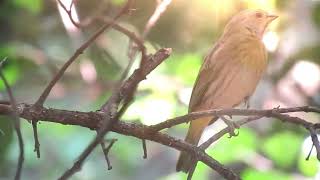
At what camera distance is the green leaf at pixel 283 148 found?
235cm

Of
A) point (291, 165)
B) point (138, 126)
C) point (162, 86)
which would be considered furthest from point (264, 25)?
point (138, 126)

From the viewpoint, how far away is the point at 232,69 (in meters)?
1.83

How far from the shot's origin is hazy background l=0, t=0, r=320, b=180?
2309mm

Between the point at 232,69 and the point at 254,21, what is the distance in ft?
0.43

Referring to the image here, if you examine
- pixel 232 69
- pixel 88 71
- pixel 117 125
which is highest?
pixel 88 71

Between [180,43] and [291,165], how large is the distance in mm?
634

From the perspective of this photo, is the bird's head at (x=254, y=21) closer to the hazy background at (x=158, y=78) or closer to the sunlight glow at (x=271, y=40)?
the hazy background at (x=158, y=78)

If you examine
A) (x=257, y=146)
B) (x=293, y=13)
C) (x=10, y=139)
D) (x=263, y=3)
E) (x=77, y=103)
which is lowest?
(x=10, y=139)

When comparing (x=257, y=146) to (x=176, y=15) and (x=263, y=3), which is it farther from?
(x=176, y=15)

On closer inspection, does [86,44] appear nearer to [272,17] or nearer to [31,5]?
[272,17]

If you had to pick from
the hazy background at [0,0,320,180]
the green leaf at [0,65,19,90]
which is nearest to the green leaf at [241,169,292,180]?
the hazy background at [0,0,320,180]

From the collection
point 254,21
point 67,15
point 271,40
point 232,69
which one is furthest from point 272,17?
point 271,40

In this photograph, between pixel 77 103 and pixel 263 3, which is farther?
pixel 77 103

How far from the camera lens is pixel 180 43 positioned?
2.76 metres
